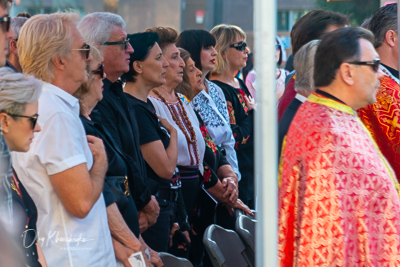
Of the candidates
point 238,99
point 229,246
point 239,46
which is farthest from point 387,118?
point 239,46

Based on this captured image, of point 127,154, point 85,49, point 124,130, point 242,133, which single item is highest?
point 85,49

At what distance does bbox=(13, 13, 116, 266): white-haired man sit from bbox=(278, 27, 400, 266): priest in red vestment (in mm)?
738

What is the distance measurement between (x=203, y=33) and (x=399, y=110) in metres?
2.35

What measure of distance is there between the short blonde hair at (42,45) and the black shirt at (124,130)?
2.13ft

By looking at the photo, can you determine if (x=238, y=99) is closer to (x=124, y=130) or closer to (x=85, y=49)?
(x=124, y=130)

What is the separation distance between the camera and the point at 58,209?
285 cm

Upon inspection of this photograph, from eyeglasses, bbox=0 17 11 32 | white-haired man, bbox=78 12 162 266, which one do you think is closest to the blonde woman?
white-haired man, bbox=78 12 162 266

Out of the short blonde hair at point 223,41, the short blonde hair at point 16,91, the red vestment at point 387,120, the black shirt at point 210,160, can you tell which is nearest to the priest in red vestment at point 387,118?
the red vestment at point 387,120

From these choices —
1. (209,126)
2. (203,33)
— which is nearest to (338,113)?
(209,126)

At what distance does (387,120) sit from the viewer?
3730mm

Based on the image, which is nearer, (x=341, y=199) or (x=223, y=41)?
(x=341, y=199)

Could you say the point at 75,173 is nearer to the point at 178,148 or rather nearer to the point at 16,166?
the point at 16,166

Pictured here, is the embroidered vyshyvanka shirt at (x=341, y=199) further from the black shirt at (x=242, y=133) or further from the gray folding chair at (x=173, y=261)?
the black shirt at (x=242, y=133)

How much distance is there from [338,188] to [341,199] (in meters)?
0.04
